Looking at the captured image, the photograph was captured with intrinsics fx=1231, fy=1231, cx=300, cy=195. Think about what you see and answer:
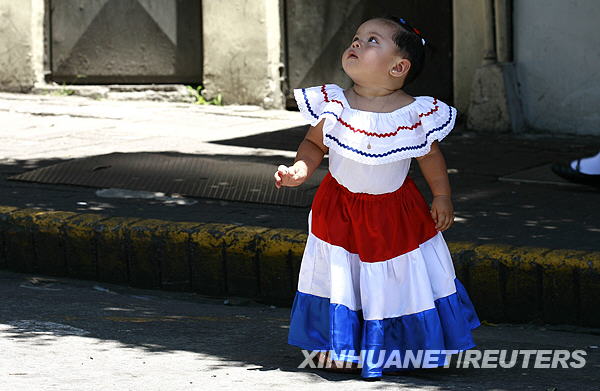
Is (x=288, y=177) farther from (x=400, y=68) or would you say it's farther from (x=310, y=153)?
(x=400, y=68)

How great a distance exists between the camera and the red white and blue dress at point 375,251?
398cm

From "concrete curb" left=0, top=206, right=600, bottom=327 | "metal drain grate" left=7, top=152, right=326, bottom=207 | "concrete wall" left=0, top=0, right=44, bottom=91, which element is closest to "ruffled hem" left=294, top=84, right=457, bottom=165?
"concrete curb" left=0, top=206, right=600, bottom=327

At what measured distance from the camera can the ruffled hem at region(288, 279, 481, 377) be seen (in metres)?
3.95

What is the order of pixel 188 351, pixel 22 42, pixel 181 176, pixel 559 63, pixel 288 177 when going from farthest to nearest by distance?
pixel 22 42 < pixel 559 63 < pixel 181 176 < pixel 188 351 < pixel 288 177

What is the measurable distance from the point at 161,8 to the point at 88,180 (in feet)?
18.8

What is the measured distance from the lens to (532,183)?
7.62m

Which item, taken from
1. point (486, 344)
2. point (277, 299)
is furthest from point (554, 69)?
point (486, 344)

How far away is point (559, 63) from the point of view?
1020 cm

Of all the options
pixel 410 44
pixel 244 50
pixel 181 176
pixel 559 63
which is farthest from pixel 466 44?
pixel 410 44

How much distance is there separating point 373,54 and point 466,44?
7040 millimetres

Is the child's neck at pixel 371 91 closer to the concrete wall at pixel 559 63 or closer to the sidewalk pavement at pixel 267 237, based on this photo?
the sidewalk pavement at pixel 267 237

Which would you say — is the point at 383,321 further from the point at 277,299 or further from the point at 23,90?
the point at 23,90

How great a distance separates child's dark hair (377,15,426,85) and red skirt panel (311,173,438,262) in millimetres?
406

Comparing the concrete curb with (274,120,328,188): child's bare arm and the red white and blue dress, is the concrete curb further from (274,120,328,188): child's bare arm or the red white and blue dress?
(274,120,328,188): child's bare arm
